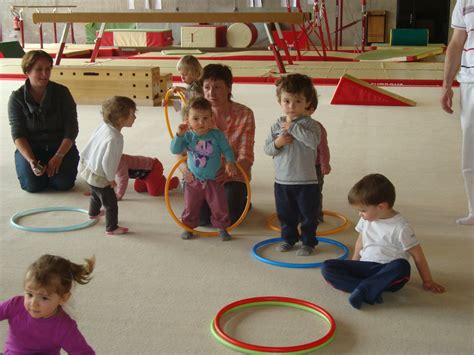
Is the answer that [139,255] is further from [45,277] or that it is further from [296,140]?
[45,277]

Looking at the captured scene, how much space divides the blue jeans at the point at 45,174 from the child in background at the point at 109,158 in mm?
923

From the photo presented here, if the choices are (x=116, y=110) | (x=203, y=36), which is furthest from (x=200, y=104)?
(x=203, y=36)

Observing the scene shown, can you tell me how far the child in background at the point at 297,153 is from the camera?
366cm

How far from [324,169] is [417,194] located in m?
1.30

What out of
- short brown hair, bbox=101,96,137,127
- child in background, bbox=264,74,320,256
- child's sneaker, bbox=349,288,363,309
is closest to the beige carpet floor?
child's sneaker, bbox=349,288,363,309

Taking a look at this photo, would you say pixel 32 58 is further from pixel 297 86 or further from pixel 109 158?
pixel 297 86

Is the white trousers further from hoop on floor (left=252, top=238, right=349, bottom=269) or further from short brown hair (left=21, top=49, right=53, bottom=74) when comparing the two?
short brown hair (left=21, top=49, right=53, bottom=74)

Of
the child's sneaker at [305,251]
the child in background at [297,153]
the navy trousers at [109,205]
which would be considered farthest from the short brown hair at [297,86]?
the navy trousers at [109,205]

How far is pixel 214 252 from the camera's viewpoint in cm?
385

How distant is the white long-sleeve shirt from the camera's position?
409 centimetres

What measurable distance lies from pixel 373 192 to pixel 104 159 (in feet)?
5.64

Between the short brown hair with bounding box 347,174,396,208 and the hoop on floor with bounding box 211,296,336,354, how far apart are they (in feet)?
1.84

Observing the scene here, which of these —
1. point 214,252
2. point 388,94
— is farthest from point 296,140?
point 388,94

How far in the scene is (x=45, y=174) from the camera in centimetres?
509
